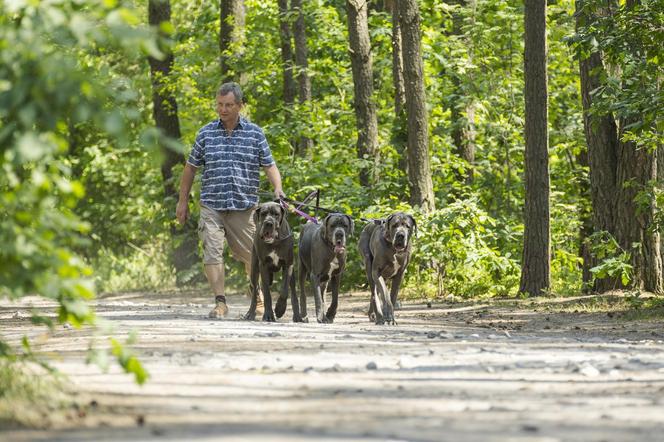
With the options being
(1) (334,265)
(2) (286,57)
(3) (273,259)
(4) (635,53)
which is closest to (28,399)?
(3) (273,259)

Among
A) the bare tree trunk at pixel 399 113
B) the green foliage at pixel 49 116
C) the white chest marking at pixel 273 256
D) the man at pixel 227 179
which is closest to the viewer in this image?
the green foliage at pixel 49 116

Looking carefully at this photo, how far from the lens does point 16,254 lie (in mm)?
6004

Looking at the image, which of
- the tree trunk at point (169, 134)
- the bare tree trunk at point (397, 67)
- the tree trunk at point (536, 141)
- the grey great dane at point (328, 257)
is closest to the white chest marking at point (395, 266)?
the grey great dane at point (328, 257)

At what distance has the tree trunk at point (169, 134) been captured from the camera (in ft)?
103

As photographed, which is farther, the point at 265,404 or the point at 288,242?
the point at 288,242

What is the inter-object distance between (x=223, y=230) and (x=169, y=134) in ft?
60.0

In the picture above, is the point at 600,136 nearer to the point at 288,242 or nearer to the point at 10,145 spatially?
the point at 288,242

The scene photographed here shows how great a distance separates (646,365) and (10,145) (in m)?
4.98

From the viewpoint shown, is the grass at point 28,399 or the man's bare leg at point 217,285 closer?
the grass at point 28,399

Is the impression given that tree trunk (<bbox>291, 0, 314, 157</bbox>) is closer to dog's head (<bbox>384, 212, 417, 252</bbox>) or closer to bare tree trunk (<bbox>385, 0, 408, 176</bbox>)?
bare tree trunk (<bbox>385, 0, 408, 176</bbox>)

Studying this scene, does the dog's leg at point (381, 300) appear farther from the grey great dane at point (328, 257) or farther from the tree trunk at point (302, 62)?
the tree trunk at point (302, 62)

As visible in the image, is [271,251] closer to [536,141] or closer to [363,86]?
[536,141]

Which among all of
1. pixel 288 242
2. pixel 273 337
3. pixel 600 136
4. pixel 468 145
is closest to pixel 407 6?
pixel 600 136

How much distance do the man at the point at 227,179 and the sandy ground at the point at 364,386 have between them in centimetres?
222
